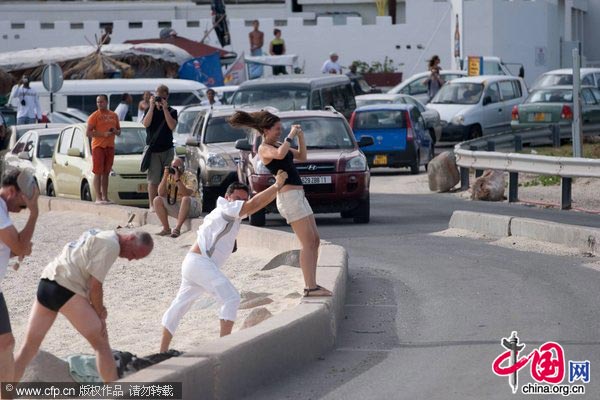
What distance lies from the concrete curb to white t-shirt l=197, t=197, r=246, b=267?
2.07 feet

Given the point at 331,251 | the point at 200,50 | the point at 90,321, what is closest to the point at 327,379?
the point at 90,321

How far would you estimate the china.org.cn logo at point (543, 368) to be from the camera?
8.98 meters

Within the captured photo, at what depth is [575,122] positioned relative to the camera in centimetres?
2458

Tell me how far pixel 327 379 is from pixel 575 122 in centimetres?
1595

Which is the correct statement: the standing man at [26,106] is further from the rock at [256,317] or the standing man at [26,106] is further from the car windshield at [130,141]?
the rock at [256,317]

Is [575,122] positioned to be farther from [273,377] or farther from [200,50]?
[200,50]

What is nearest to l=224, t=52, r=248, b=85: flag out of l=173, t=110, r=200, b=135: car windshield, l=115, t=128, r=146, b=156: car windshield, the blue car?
the blue car

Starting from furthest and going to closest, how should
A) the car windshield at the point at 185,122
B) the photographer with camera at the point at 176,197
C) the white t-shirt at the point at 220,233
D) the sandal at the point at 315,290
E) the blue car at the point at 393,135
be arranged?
1. the blue car at the point at 393,135
2. the car windshield at the point at 185,122
3. the photographer with camera at the point at 176,197
4. the sandal at the point at 315,290
5. the white t-shirt at the point at 220,233

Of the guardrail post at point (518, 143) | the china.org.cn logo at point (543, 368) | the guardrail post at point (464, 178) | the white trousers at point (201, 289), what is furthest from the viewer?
the guardrail post at point (518, 143)

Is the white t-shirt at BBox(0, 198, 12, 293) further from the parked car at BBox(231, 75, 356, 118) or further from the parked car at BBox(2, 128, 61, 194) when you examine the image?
the parked car at BBox(231, 75, 356, 118)

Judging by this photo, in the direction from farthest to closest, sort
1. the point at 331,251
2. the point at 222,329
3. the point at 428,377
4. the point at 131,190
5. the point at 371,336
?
1. the point at 131,190
2. the point at 331,251
3. the point at 371,336
4. the point at 222,329
5. the point at 428,377

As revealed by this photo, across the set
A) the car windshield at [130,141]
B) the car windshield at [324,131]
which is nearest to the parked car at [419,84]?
the car windshield at [130,141]

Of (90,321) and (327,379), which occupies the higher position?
(90,321)

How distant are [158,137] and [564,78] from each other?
67.5 ft
